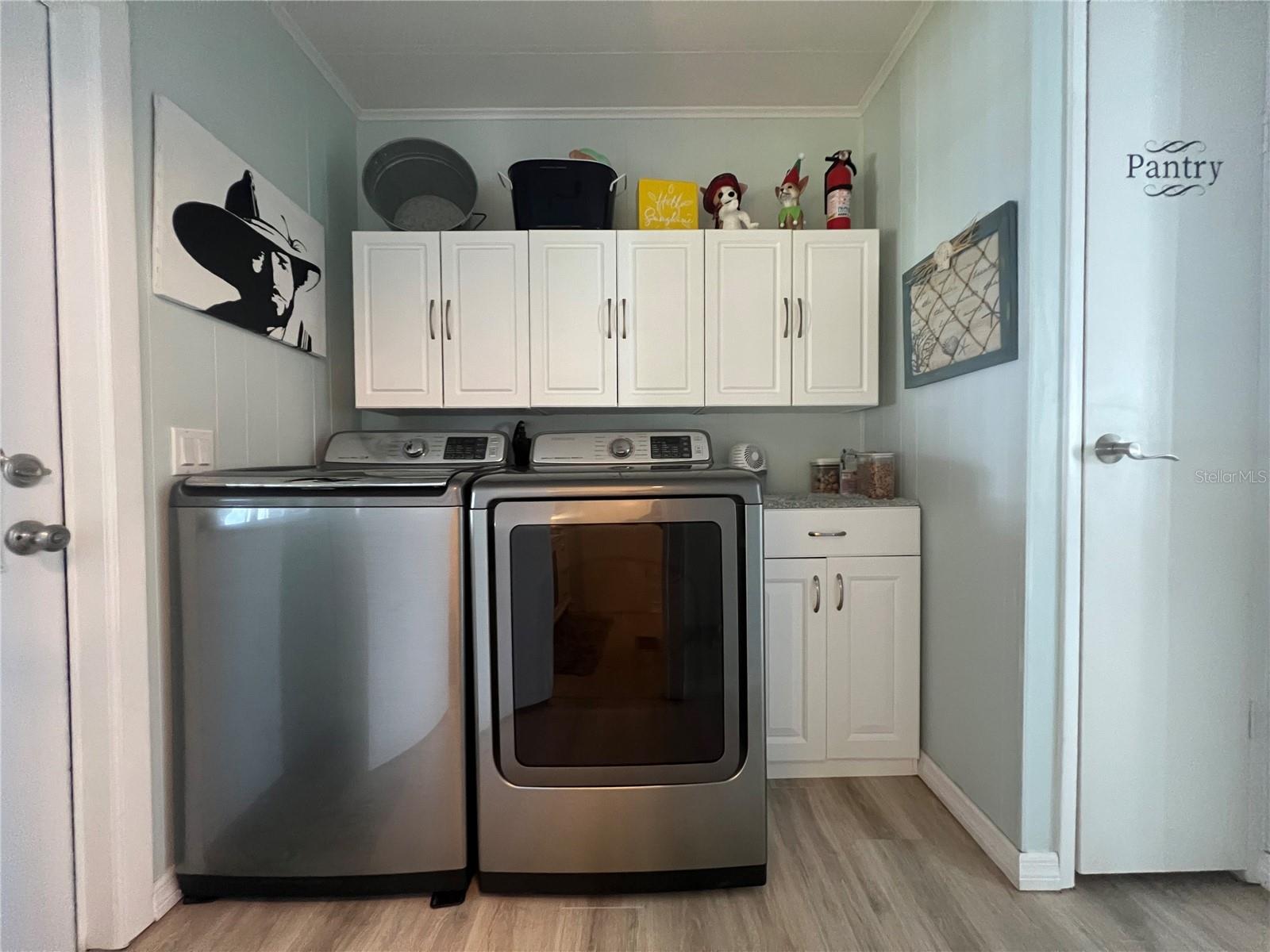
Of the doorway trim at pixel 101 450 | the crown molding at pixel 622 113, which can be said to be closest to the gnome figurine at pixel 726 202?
the crown molding at pixel 622 113

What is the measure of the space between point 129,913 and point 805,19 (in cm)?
298

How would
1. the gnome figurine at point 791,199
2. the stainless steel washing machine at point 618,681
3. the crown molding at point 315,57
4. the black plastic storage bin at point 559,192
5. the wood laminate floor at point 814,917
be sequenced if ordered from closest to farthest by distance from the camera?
the wood laminate floor at point 814,917
the stainless steel washing machine at point 618,681
the crown molding at point 315,57
the black plastic storage bin at point 559,192
the gnome figurine at point 791,199

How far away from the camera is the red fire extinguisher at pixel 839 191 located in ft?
6.86

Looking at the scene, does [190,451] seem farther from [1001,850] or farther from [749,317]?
[1001,850]

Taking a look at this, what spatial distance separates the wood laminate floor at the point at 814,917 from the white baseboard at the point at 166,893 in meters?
0.02

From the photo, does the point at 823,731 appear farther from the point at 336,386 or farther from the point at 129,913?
the point at 336,386

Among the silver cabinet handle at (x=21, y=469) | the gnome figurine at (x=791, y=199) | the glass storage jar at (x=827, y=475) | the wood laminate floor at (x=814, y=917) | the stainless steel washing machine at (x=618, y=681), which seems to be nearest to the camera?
the silver cabinet handle at (x=21, y=469)

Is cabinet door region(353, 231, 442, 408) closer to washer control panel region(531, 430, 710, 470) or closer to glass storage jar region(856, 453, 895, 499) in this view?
washer control panel region(531, 430, 710, 470)

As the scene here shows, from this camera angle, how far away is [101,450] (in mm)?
1157

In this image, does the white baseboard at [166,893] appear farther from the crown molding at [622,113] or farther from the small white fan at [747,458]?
the crown molding at [622,113]

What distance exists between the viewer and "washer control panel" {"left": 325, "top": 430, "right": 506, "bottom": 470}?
2.00 meters

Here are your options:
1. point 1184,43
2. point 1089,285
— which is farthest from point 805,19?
point 1089,285

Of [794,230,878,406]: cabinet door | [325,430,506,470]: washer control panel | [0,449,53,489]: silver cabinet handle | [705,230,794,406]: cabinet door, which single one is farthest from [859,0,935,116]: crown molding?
[0,449,53,489]: silver cabinet handle

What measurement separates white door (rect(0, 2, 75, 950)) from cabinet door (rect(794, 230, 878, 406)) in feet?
6.53
